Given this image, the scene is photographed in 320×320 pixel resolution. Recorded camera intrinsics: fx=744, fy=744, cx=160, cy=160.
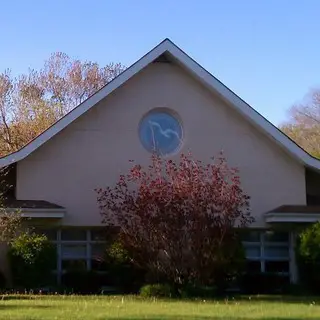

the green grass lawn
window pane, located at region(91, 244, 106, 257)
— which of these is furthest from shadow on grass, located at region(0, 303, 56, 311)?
window pane, located at region(91, 244, 106, 257)

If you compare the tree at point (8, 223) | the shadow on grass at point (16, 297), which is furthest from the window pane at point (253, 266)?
the shadow on grass at point (16, 297)

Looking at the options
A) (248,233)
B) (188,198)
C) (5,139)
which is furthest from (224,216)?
(5,139)

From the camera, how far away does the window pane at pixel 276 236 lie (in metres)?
24.6

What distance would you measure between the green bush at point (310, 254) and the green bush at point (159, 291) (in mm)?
4840

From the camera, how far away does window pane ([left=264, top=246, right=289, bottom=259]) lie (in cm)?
2458

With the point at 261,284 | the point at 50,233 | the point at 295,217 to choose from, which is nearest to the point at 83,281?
the point at 50,233

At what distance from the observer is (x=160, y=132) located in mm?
24016

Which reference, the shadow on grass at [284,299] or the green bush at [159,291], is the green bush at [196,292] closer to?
the green bush at [159,291]

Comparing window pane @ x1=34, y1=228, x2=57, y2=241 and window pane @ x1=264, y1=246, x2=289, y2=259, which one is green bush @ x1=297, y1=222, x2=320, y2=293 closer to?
window pane @ x1=264, y1=246, x2=289, y2=259

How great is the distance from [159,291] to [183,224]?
190 centimetres

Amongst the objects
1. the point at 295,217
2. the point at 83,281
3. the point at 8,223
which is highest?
the point at 295,217

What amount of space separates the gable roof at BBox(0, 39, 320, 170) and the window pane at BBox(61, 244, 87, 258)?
333 centimetres

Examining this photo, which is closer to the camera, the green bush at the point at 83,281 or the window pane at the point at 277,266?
the green bush at the point at 83,281

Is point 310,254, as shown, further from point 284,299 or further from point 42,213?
point 42,213
